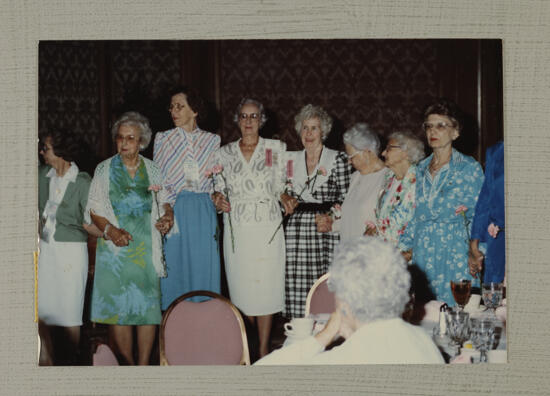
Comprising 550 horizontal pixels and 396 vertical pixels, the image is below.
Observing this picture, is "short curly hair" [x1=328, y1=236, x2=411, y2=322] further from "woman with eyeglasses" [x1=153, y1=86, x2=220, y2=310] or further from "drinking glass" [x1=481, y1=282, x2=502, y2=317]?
"woman with eyeglasses" [x1=153, y1=86, x2=220, y2=310]

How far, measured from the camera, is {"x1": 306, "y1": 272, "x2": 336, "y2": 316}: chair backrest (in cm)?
290

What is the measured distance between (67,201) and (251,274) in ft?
2.73

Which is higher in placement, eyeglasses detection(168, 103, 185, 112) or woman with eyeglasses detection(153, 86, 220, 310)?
eyeglasses detection(168, 103, 185, 112)

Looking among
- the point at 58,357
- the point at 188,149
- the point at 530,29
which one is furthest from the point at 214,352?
the point at 530,29

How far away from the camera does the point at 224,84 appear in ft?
9.89

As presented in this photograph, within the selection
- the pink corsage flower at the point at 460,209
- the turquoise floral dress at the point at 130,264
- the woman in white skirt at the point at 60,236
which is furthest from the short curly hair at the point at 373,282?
the woman in white skirt at the point at 60,236

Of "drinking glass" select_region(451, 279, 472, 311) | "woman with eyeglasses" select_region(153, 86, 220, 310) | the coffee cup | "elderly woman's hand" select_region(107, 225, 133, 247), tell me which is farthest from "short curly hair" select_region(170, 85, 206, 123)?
"drinking glass" select_region(451, 279, 472, 311)

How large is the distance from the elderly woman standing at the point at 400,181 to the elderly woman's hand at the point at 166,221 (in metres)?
0.88

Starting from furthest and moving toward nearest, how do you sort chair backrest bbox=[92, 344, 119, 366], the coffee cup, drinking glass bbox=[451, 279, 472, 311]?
Answer: chair backrest bbox=[92, 344, 119, 366] → drinking glass bbox=[451, 279, 472, 311] → the coffee cup

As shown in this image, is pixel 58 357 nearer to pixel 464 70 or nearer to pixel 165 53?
pixel 165 53

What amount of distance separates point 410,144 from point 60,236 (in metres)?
1.52

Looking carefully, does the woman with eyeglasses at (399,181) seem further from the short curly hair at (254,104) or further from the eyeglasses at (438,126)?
the short curly hair at (254,104)

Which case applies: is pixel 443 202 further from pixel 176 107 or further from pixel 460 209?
pixel 176 107

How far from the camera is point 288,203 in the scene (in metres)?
2.98
